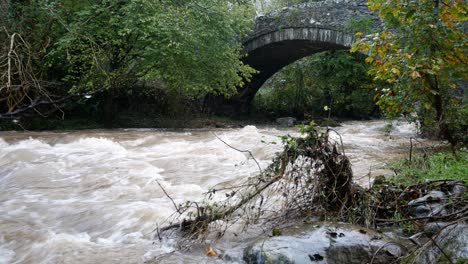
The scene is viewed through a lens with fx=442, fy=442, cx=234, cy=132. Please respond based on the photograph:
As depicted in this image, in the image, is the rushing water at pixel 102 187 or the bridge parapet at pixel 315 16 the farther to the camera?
the bridge parapet at pixel 315 16

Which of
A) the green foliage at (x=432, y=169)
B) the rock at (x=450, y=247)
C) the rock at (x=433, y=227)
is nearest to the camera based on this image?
the rock at (x=450, y=247)

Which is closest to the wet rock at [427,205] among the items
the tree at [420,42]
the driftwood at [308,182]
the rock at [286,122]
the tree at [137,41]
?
the driftwood at [308,182]

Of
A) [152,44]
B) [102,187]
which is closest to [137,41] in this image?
[152,44]

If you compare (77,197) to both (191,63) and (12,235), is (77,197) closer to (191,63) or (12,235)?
(12,235)

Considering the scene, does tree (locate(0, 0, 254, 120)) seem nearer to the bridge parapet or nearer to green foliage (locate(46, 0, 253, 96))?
green foliage (locate(46, 0, 253, 96))

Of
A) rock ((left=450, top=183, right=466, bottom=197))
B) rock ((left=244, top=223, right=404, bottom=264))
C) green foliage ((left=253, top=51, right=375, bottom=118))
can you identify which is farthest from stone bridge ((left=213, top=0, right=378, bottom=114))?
rock ((left=244, top=223, right=404, bottom=264))

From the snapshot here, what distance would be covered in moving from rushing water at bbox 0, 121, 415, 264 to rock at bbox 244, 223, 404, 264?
429mm

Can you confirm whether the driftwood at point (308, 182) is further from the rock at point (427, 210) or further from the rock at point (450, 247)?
the rock at point (450, 247)

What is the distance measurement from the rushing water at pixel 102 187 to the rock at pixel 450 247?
130 cm

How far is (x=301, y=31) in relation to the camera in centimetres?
1473

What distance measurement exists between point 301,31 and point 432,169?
10975mm

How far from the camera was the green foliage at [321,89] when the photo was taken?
58.4ft

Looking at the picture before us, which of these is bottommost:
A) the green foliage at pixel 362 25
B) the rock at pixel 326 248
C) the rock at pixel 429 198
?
the rock at pixel 326 248

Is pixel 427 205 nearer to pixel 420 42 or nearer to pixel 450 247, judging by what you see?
pixel 450 247
